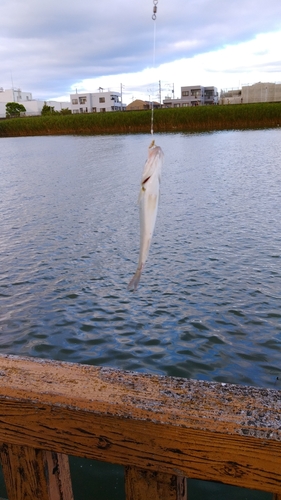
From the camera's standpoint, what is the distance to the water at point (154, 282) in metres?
5.87

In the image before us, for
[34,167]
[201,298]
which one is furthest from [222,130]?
[201,298]

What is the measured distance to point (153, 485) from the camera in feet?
4.33

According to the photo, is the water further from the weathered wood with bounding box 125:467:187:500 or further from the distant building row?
the distant building row

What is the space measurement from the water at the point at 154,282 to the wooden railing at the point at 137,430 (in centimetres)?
400

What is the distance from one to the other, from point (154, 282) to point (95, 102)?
10868 centimetres

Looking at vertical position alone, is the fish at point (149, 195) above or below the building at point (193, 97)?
below

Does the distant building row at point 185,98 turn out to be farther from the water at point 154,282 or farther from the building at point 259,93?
the water at point 154,282

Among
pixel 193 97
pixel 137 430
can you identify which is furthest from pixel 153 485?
pixel 193 97

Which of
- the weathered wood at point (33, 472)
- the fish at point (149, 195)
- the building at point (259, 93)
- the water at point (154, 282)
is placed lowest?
the water at point (154, 282)

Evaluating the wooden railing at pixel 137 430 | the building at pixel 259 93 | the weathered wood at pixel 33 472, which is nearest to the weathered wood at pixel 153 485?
the wooden railing at pixel 137 430

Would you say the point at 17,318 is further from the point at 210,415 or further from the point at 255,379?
the point at 210,415

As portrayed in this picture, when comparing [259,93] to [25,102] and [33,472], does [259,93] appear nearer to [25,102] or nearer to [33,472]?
[25,102]

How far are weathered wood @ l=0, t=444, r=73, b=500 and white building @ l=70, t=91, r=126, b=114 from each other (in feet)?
367

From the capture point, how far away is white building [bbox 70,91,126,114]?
108188 mm
